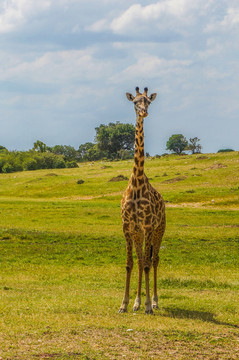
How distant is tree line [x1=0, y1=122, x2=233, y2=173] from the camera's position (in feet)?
346

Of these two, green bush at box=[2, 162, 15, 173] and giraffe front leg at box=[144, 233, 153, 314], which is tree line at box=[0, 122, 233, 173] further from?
giraffe front leg at box=[144, 233, 153, 314]

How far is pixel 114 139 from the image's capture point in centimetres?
14950

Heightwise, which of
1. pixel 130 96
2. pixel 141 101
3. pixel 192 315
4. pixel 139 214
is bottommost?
pixel 192 315

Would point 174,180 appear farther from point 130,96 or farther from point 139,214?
point 139,214

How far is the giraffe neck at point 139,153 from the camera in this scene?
1333 centimetres

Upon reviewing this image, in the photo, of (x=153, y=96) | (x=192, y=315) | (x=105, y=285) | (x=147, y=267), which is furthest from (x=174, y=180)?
(x=192, y=315)

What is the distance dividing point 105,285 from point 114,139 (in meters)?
133

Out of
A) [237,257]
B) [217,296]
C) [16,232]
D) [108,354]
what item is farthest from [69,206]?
[108,354]

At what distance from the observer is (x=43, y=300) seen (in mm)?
14000

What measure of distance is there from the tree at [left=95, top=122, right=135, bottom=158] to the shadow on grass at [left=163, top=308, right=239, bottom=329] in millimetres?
136171

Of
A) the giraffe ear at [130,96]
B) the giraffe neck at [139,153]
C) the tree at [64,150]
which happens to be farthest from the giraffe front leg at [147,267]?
the tree at [64,150]

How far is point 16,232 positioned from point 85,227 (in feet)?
18.2

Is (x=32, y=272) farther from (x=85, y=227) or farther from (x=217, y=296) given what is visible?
(x=85, y=227)

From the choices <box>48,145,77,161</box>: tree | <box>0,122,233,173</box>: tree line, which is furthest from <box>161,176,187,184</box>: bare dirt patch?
<box>48,145,77,161</box>: tree
